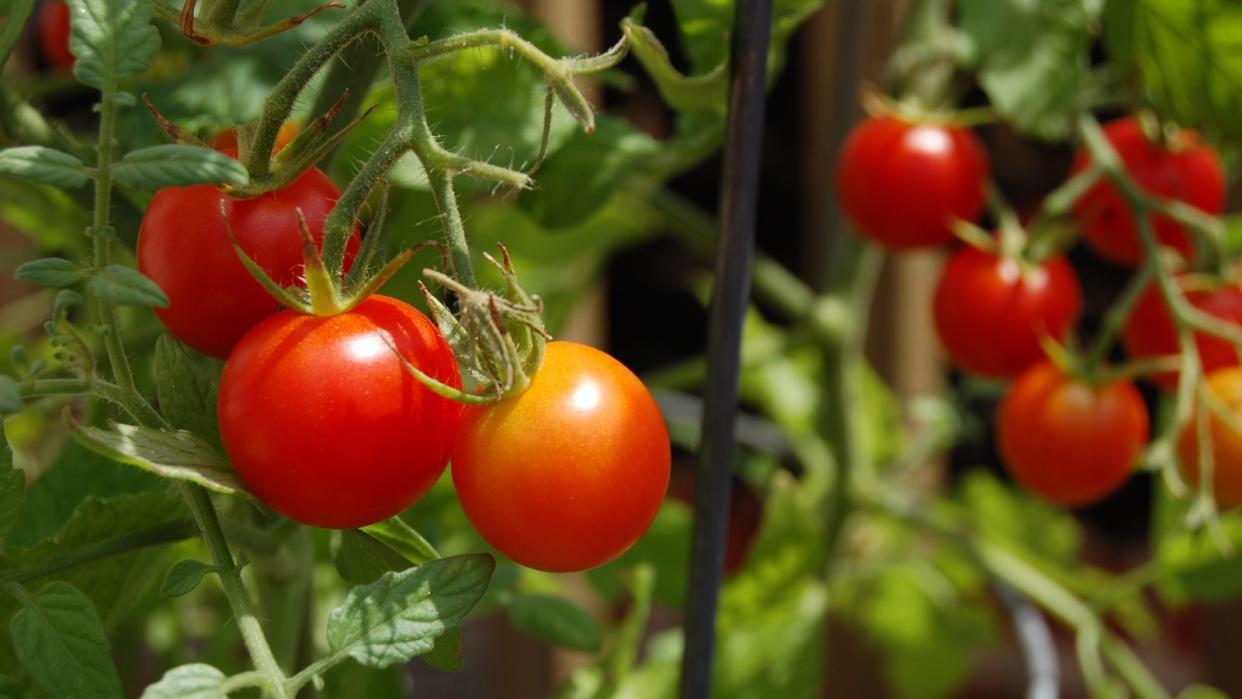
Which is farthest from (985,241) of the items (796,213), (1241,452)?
(796,213)

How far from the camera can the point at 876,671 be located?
1.48 meters

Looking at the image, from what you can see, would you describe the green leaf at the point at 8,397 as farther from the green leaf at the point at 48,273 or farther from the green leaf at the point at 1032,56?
the green leaf at the point at 1032,56

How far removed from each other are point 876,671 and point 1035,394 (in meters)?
0.81

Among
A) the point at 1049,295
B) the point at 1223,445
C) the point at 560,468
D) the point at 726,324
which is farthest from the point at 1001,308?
the point at 560,468

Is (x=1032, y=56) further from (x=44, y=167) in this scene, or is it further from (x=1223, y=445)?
(x=44, y=167)

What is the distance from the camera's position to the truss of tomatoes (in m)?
0.35

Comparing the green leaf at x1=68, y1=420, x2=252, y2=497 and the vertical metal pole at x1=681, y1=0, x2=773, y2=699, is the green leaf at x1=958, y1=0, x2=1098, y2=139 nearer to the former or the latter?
the vertical metal pole at x1=681, y1=0, x2=773, y2=699

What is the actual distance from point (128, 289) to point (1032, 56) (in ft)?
1.88

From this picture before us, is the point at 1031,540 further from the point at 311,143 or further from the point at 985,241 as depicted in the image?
the point at 311,143

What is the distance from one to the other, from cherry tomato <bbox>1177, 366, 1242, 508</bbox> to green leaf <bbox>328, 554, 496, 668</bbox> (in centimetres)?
52

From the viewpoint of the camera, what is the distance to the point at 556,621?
525mm

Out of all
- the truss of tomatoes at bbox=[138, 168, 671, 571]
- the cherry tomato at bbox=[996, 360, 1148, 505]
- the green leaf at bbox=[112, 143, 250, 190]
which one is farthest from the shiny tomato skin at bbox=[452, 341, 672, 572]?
the cherry tomato at bbox=[996, 360, 1148, 505]

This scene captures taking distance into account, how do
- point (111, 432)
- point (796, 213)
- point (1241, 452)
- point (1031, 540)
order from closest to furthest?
1. point (111, 432)
2. point (1241, 452)
3. point (1031, 540)
4. point (796, 213)

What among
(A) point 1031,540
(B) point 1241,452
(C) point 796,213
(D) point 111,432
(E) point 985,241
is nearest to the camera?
(D) point 111,432
